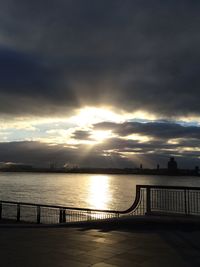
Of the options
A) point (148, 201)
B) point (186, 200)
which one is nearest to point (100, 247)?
point (148, 201)

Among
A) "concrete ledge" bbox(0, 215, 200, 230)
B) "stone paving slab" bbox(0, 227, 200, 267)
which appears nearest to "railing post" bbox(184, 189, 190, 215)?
"concrete ledge" bbox(0, 215, 200, 230)

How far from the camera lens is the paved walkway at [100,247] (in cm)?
776

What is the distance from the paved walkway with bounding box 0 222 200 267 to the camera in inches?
306

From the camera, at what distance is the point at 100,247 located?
9.28 meters

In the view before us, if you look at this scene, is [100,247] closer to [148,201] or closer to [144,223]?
[144,223]

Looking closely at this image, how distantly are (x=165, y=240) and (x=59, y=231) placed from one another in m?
3.62

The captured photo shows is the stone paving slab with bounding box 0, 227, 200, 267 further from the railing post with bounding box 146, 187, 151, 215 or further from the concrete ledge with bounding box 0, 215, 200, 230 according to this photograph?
the railing post with bounding box 146, 187, 151, 215

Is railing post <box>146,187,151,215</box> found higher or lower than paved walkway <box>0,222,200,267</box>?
higher

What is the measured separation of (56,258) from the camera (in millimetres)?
8086

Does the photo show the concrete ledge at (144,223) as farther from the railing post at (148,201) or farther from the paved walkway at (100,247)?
the railing post at (148,201)

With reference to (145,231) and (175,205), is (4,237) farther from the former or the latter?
(175,205)

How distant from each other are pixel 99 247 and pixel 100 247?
1.0 inches

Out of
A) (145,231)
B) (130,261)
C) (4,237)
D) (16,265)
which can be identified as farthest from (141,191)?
Answer: (16,265)

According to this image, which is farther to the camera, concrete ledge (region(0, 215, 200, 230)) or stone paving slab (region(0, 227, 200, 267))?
concrete ledge (region(0, 215, 200, 230))
